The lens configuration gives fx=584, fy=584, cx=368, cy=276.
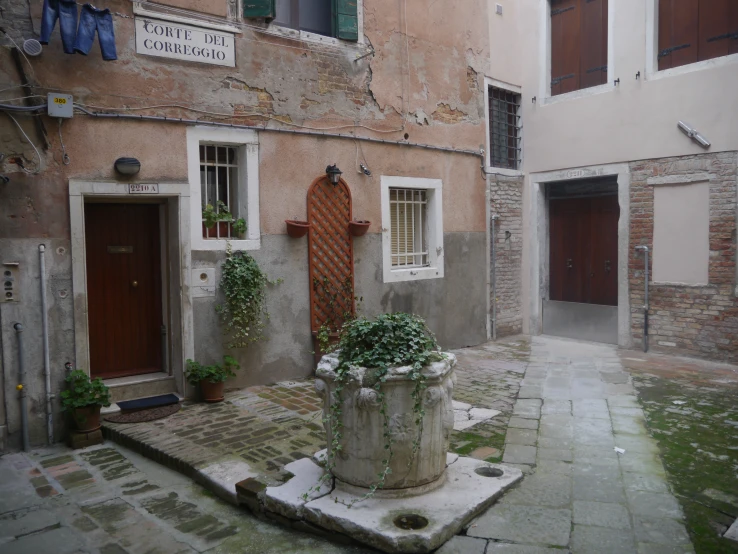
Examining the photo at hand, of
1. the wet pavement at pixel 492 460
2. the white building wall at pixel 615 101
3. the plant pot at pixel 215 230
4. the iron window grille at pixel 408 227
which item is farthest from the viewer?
the iron window grille at pixel 408 227

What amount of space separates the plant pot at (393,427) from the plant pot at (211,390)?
284 centimetres

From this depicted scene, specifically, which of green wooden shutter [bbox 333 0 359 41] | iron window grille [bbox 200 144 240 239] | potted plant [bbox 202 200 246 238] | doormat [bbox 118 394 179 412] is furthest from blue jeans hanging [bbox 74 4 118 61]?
doormat [bbox 118 394 179 412]

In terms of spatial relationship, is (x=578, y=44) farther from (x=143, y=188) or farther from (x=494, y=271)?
(x=143, y=188)

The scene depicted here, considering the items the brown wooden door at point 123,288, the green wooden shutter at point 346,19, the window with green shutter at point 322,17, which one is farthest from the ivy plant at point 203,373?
the green wooden shutter at point 346,19

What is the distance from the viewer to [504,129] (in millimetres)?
10508

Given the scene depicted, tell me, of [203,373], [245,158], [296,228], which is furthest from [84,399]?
[245,158]

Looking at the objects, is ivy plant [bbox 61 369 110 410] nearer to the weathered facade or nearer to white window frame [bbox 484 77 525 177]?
the weathered facade

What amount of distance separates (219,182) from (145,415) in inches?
110

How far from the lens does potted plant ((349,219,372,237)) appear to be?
25.6 feet

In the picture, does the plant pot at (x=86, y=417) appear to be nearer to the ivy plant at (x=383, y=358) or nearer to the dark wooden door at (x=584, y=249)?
the ivy plant at (x=383, y=358)

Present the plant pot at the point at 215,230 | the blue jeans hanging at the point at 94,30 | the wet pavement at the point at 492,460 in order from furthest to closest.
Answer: the plant pot at the point at 215,230, the blue jeans hanging at the point at 94,30, the wet pavement at the point at 492,460

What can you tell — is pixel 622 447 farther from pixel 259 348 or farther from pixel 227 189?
pixel 227 189

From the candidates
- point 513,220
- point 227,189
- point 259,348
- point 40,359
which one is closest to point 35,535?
point 40,359

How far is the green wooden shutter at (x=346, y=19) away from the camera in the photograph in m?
7.70
